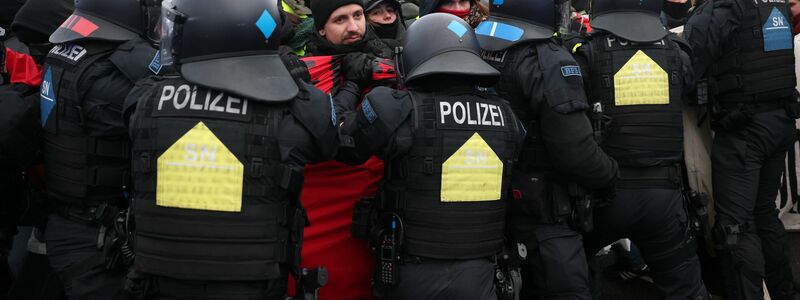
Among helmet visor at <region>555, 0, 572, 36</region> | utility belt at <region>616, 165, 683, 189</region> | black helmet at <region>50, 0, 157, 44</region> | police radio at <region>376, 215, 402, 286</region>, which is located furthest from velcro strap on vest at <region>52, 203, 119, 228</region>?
utility belt at <region>616, 165, 683, 189</region>

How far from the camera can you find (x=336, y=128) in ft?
10.2

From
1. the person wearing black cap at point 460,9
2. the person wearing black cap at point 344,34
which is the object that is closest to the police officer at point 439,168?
the person wearing black cap at point 344,34

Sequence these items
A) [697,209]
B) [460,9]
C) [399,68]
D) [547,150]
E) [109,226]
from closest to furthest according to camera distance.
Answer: [109,226] → [399,68] → [547,150] → [697,209] → [460,9]

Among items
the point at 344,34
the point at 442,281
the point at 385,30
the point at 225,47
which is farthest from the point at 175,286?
the point at 385,30

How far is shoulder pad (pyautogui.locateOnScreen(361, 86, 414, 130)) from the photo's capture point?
324 centimetres

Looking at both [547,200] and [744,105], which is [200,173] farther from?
[744,105]

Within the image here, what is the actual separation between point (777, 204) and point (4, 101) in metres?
5.50

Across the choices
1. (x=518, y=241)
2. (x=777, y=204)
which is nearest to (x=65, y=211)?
(x=518, y=241)

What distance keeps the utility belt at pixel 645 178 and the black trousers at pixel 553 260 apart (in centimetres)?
60

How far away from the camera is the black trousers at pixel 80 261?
340 centimetres

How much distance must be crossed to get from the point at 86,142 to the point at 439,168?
175 centimetres

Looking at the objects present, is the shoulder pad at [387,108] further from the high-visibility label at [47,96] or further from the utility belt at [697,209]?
the utility belt at [697,209]

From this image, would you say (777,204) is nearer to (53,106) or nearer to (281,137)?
(281,137)

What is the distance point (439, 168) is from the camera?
3307 mm
